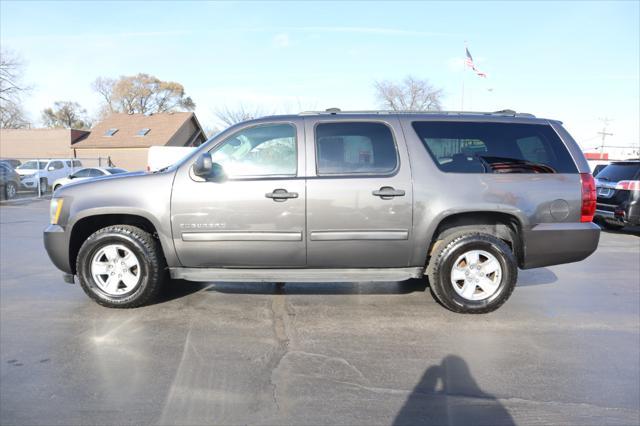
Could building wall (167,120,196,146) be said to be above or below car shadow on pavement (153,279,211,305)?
above

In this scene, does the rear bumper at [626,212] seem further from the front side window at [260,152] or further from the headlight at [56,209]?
the headlight at [56,209]

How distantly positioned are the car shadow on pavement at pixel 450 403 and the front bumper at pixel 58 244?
347cm

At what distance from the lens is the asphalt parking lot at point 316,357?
100 inches

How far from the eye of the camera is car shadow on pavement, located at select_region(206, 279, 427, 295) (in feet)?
15.5

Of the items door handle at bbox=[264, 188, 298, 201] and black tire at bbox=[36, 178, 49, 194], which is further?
black tire at bbox=[36, 178, 49, 194]

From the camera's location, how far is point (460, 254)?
4062 mm

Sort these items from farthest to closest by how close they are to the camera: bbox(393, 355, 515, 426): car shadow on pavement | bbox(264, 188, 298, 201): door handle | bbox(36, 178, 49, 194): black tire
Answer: bbox(36, 178, 49, 194): black tire < bbox(264, 188, 298, 201): door handle < bbox(393, 355, 515, 426): car shadow on pavement

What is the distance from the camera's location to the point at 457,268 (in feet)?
13.5

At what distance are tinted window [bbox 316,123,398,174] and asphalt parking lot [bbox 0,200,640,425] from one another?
55.9 inches

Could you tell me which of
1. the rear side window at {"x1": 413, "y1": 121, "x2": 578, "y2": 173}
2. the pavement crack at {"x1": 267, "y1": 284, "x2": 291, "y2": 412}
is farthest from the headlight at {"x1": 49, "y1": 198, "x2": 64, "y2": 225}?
the rear side window at {"x1": 413, "y1": 121, "x2": 578, "y2": 173}

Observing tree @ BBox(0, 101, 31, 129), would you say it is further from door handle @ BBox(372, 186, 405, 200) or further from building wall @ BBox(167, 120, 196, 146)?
door handle @ BBox(372, 186, 405, 200)

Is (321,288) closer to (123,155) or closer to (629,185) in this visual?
Answer: (629,185)

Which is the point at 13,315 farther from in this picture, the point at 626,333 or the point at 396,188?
the point at 626,333

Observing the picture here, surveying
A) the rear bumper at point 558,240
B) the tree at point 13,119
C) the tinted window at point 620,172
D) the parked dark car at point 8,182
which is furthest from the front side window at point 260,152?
the tree at point 13,119
